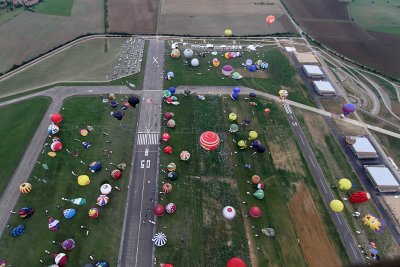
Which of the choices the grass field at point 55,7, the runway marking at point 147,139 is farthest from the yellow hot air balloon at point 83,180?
the grass field at point 55,7

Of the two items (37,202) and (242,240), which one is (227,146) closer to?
→ (242,240)

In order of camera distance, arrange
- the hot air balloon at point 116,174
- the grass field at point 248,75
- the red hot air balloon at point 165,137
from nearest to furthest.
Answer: the hot air balloon at point 116,174 < the red hot air balloon at point 165,137 < the grass field at point 248,75

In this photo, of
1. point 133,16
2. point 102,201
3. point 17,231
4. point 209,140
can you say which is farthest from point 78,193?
point 133,16

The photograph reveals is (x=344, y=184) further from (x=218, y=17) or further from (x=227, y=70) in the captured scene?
(x=218, y=17)

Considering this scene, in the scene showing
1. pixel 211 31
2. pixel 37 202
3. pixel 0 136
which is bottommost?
pixel 37 202

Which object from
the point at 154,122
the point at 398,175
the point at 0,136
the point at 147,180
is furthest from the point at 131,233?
the point at 398,175

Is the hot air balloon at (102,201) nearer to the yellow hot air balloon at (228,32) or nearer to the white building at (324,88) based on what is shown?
the white building at (324,88)

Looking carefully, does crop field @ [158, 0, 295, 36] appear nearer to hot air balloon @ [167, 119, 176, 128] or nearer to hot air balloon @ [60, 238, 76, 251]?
hot air balloon @ [167, 119, 176, 128]
